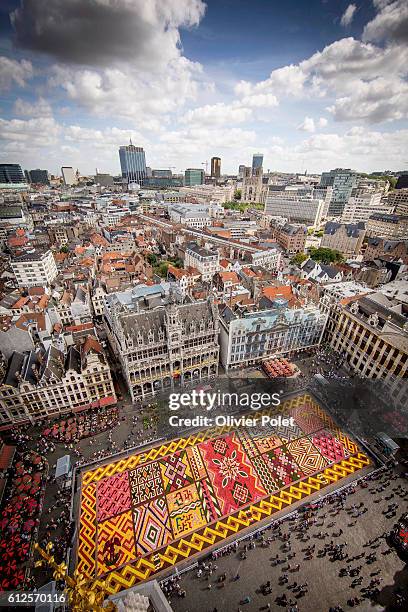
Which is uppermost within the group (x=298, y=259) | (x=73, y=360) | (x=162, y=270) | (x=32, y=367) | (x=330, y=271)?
(x=330, y=271)

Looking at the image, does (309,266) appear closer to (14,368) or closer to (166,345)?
(166,345)

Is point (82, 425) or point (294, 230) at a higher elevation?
point (294, 230)

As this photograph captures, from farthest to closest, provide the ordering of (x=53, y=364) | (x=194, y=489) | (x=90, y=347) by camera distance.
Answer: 1. (x=90, y=347)
2. (x=53, y=364)
3. (x=194, y=489)

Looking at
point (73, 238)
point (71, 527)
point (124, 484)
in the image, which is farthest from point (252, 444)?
point (73, 238)

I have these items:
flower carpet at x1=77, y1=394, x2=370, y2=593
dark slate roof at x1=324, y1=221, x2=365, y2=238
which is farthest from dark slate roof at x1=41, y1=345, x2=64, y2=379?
dark slate roof at x1=324, y1=221, x2=365, y2=238

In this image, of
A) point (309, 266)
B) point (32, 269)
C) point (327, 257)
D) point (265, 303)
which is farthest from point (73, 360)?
point (327, 257)

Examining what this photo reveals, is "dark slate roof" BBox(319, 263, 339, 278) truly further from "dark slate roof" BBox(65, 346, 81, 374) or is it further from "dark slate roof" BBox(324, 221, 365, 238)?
"dark slate roof" BBox(65, 346, 81, 374)

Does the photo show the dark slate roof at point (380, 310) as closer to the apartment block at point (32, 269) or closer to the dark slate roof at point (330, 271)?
the dark slate roof at point (330, 271)
